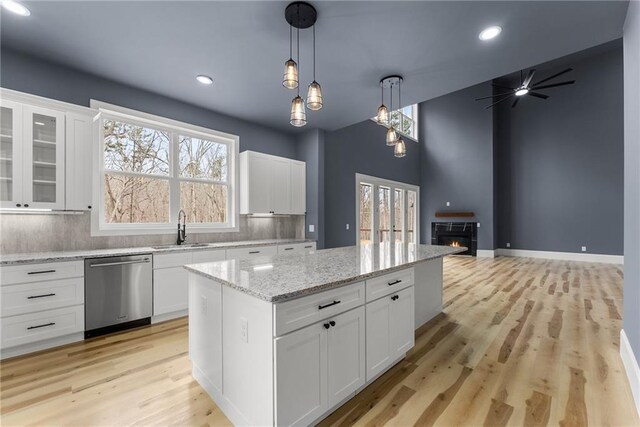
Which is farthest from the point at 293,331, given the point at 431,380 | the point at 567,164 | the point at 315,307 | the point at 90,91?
the point at 567,164

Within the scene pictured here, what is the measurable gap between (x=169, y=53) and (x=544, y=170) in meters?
9.21

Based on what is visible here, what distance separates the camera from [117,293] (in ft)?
9.55

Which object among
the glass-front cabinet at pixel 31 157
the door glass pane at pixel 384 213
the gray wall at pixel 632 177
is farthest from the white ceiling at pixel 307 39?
the door glass pane at pixel 384 213

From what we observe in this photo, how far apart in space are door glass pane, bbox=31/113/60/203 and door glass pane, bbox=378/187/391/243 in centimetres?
617

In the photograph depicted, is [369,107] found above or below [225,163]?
above

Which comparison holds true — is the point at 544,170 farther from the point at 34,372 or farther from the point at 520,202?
the point at 34,372

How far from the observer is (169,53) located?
9.11 ft

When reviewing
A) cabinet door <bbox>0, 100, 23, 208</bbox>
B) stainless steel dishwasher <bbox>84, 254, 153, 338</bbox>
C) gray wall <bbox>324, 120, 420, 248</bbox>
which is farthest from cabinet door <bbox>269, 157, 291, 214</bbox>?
cabinet door <bbox>0, 100, 23, 208</bbox>

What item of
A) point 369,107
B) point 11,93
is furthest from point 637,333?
point 11,93

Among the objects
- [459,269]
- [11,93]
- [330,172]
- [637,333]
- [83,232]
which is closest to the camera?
[637,333]

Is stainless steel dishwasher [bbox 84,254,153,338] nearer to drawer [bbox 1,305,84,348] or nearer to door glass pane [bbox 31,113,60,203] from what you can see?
drawer [bbox 1,305,84,348]

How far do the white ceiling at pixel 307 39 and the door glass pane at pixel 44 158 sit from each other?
73 centimetres

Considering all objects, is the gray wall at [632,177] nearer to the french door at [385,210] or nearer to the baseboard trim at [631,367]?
the baseboard trim at [631,367]

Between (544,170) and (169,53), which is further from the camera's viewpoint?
(544,170)
